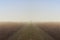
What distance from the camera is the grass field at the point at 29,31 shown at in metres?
0.88

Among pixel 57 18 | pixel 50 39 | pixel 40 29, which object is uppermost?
pixel 57 18

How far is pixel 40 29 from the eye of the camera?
909 mm

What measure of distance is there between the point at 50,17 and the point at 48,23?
73 millimetres

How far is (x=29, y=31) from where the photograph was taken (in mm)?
899

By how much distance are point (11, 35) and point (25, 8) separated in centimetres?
33

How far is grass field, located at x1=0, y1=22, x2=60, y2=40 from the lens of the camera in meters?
0.88

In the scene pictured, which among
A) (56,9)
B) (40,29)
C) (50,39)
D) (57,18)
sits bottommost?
(50,39)

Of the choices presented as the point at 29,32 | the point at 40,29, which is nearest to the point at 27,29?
the point at 29,32

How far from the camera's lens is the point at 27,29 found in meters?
0.90

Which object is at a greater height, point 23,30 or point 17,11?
point 17,11

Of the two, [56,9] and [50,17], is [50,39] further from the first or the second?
[56,9]

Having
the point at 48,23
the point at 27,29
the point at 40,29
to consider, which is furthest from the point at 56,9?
the point at 27,29

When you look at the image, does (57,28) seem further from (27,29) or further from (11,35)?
(11,35)

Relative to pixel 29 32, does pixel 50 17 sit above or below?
above
